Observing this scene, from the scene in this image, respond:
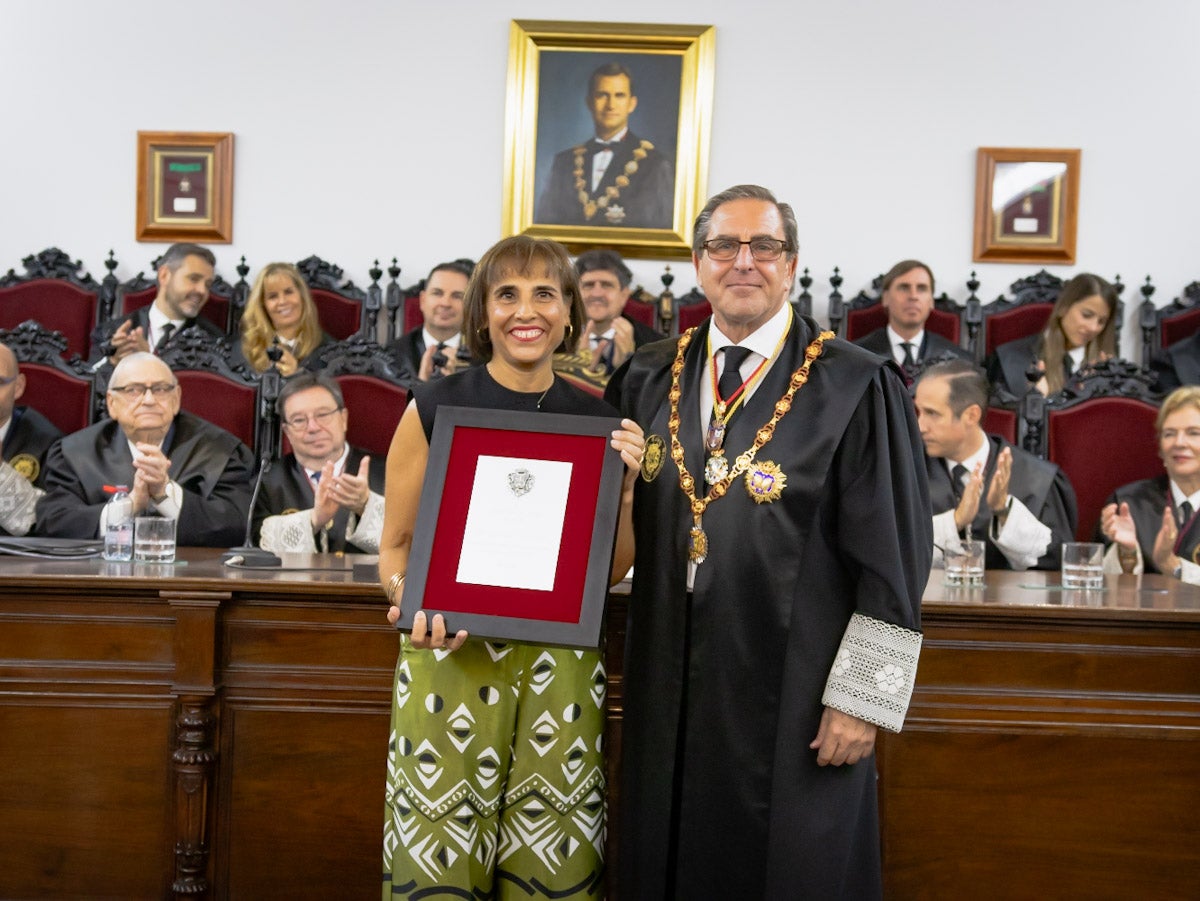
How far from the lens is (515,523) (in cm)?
179

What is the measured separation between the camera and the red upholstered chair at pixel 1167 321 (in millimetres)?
6137

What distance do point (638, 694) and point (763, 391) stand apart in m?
0.52

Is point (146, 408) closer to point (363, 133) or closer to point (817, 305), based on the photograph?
point (363, 133)

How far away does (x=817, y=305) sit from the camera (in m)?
6.39

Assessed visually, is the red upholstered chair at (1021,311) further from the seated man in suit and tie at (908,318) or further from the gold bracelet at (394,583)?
the gold bracelet at (394,583)

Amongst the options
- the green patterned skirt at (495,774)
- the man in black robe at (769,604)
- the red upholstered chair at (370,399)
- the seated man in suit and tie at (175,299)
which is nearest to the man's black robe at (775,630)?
the man in black robe at (769,604)

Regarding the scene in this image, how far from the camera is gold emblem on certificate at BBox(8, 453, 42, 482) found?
4.12 m

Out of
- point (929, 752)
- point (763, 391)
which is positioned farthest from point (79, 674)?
point (929, 752)

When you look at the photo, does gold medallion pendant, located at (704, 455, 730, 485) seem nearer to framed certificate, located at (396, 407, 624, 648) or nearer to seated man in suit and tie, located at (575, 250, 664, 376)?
framed certificate, located at (396, 407, 624, 648)

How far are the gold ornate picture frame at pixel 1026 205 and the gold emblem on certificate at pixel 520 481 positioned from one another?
16.8ft

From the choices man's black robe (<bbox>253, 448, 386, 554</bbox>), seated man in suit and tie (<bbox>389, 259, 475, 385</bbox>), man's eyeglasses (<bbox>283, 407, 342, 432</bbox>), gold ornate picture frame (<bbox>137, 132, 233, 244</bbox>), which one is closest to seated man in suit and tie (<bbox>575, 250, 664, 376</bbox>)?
seated man in suit and tie (<bbox>389, 259, 475, 385</bbox>)

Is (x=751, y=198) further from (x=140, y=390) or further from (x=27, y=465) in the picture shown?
(x=27, y=465)

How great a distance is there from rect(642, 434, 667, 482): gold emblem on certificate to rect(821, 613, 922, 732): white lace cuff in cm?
39

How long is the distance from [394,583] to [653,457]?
451 mm
